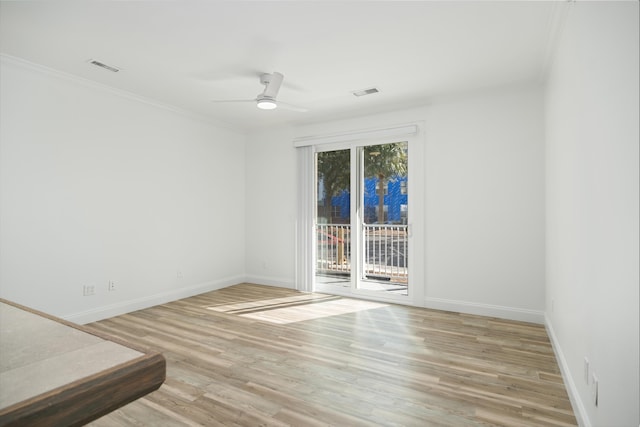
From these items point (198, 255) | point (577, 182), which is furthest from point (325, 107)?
point (577, 182)

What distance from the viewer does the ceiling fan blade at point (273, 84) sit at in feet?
11.5

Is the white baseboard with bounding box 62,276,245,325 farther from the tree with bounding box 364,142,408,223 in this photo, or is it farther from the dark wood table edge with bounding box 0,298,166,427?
the dark wood table edge with bounding box 0,298,166,427

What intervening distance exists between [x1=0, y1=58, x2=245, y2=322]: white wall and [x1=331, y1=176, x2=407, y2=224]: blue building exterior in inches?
77.6

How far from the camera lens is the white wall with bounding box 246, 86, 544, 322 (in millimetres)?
3783

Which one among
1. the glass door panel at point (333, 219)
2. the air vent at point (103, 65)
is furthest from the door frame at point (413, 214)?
the air vent at point (103, 65)

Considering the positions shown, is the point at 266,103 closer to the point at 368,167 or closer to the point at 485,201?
the point at 368,167

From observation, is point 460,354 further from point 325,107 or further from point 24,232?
point 24,232

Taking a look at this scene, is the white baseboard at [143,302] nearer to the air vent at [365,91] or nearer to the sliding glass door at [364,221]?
the sliding glass door at [364,221]

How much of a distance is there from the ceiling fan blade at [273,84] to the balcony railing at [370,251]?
7.72ft

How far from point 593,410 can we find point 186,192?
4.80m

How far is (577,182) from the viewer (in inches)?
82.6

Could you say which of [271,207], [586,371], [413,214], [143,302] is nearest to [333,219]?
[271,207]

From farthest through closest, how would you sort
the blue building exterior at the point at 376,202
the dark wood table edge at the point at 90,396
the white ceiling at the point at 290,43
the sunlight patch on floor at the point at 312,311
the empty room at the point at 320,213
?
the blue building exterior at the point at 376,202 < the sunlight patch on floor at the point at 312,311 < the white ceiling at the point at 290,43 < the empty room at the point at 320,213 < the dark wood table edge at the point at 90,396

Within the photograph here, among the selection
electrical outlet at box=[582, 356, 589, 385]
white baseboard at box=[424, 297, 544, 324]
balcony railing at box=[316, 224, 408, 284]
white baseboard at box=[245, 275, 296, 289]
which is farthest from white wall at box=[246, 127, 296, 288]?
electrical outlet at box=[582, 356, 589, 385]
